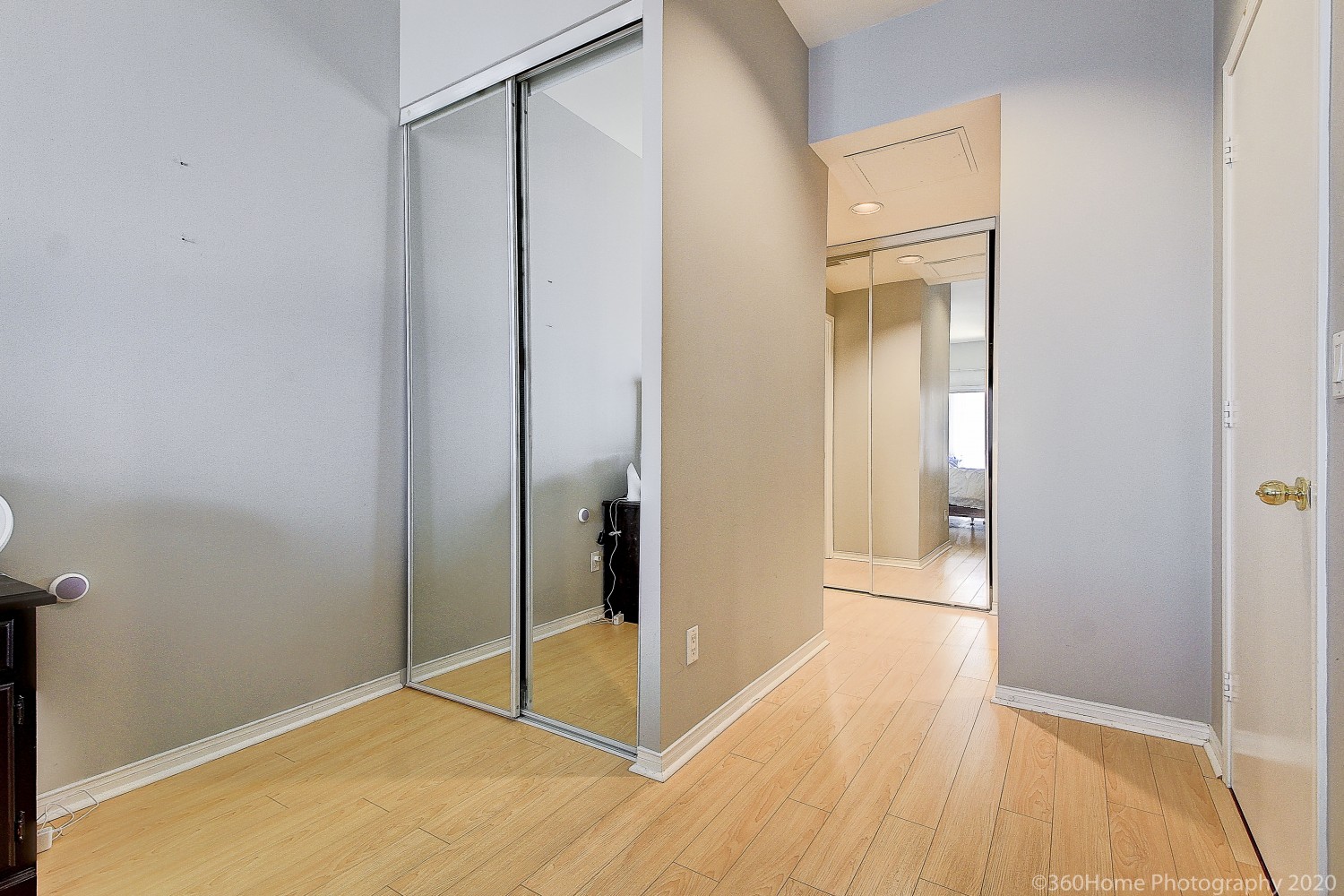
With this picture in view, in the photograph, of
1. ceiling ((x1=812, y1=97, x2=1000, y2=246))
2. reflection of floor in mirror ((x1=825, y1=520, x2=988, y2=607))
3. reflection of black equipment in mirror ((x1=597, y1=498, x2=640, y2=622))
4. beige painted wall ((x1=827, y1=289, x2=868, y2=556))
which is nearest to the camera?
reflection of black equipment in mirror ((x1=597, y1=498, x2=640, y2=622))

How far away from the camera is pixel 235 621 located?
2.14 metres

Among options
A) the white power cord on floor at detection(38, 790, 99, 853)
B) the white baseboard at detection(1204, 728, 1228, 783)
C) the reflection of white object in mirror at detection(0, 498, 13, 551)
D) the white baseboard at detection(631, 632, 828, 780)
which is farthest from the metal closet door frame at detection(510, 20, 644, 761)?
the white baseboard at detection(1204, 728, 1228, 783)

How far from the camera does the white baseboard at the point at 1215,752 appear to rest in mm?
1957

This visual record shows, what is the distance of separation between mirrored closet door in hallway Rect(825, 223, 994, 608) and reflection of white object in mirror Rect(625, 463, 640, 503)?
100 inches

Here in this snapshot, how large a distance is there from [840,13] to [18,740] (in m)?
3.61

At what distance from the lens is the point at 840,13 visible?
277cm

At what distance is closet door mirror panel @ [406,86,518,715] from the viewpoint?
2434 mm

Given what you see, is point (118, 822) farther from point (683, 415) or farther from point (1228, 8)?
point (1228, 8)

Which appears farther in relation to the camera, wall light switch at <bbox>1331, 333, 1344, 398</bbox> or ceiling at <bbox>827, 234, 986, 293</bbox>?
ceiling at <bbox>827, 234, 986, 293</bbox>

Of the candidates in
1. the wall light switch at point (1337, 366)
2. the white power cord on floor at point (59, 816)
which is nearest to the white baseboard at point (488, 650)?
the white power cord on floor at point (59, 816)

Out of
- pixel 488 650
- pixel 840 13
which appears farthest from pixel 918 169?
pixel 488 650

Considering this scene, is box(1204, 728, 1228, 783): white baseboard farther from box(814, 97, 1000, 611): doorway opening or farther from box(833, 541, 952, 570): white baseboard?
box(833, 541, 952, 570): white baseboard

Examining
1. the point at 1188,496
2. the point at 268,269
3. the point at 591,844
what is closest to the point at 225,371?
the point at 268,269

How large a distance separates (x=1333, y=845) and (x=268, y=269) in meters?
3.05
